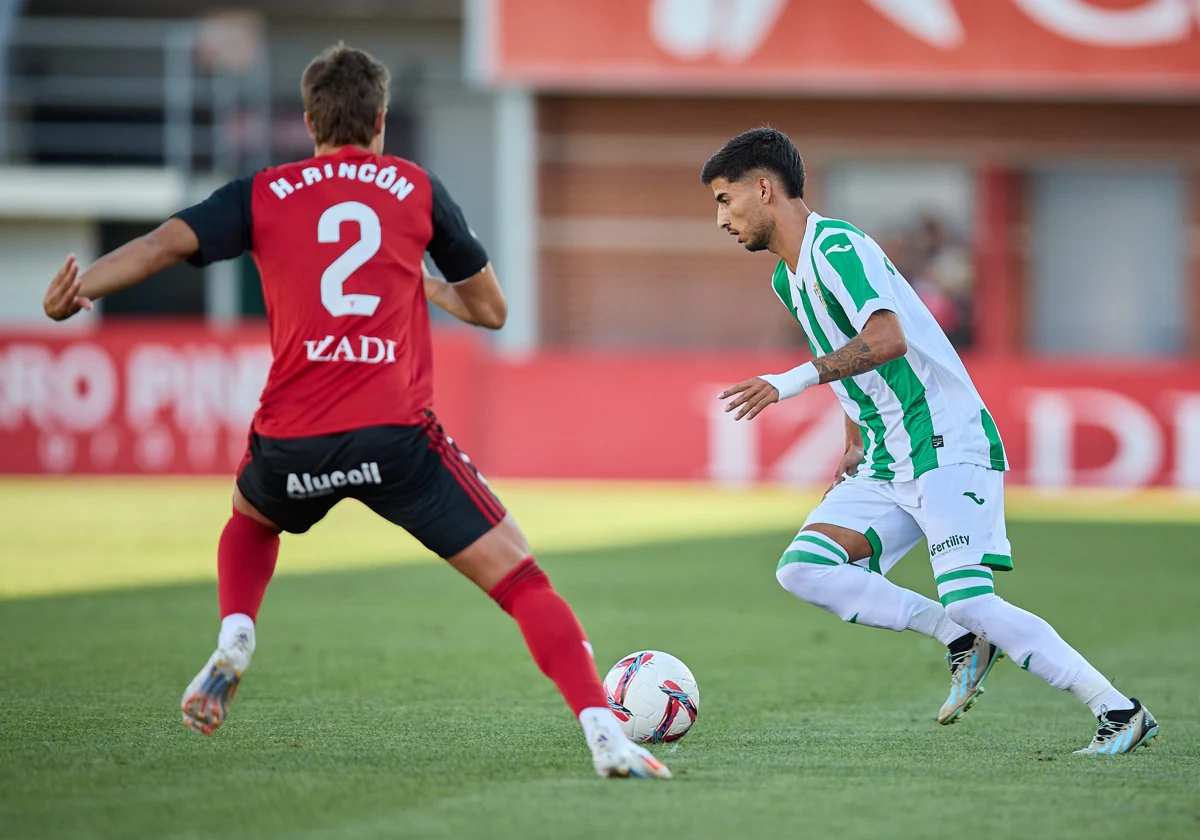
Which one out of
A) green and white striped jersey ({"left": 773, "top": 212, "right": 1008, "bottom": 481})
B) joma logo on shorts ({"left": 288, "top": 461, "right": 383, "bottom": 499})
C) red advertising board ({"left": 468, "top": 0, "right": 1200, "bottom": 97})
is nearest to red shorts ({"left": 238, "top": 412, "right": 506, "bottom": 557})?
joma logo on shorts ({"left": 288, "top": 461, "right": 383, "bottom": 499})

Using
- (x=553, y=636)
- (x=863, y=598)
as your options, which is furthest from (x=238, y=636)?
(x=863, y=598)

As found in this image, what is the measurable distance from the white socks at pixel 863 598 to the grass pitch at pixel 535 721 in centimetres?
41

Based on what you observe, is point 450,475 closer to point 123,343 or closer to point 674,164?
point 123,343

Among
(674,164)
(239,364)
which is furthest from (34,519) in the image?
(674,164)

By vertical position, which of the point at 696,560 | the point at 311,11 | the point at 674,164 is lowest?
the point at 696,560

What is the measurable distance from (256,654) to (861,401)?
3448 millimetres

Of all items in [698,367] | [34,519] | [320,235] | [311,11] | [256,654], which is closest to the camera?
[320,235]

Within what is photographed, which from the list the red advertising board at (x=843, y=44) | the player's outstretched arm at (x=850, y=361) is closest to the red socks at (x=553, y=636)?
the player's outstretched arm at (x=850, y=361)

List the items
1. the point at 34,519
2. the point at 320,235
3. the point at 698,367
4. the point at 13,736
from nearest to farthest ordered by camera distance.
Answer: the point at 320,235 → the point at 13,736 → the point at 34,519 → the point at 698,367

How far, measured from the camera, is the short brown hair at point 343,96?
4926 mm

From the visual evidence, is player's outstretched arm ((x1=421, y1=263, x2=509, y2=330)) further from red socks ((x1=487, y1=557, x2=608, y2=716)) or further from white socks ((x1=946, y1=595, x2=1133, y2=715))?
white socks ((x1=946, y1=595, x2=1133, y2=715))

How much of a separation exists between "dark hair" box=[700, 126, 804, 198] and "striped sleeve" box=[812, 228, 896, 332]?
0.79ft

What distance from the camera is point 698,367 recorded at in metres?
→ 19.1

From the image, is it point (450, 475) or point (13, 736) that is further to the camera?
point (13, 736)
